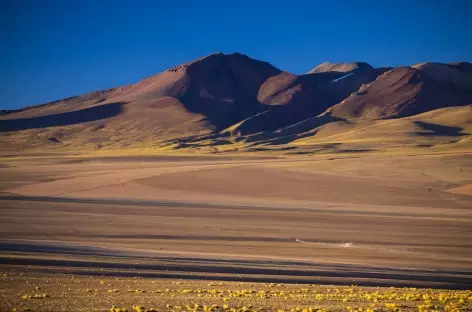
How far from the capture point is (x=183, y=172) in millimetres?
70250

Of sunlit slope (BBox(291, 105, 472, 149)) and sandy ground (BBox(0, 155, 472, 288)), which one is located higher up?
sunlit slope (BBox(291, 105, 472, 149))

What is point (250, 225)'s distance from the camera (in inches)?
1406

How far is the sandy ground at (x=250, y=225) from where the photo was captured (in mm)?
22672

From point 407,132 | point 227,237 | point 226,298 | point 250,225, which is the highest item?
point 407,132

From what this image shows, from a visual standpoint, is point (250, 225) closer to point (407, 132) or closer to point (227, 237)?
point (227, 237)

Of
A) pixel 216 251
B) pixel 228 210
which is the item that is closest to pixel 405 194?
pixel 228 210

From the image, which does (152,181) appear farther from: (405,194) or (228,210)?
(405,194)

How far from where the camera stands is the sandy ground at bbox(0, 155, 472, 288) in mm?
22672

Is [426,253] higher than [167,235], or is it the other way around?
[167,235]

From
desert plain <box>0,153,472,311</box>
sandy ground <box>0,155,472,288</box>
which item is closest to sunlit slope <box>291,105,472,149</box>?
sandy ground <box>0,155,472,288</box>

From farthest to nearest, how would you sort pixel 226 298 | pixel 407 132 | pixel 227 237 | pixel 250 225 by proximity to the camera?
pixel 407 132 < pixel 250 225 < pixel 227 237 < pixel 226 298

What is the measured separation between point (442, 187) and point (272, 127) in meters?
133

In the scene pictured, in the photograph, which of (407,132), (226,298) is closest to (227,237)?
(226,298)

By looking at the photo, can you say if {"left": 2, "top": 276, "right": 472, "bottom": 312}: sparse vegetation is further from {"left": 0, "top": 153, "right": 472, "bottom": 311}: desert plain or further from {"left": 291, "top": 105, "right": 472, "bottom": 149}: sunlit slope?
{"left": 291, "top": 105, "right": 472, "bottom": 149}: sunlit slope
